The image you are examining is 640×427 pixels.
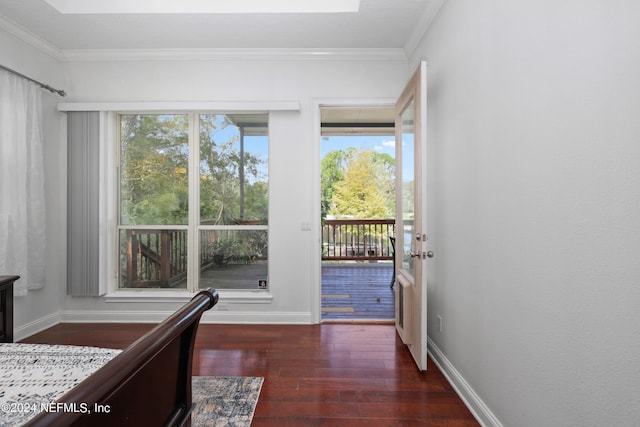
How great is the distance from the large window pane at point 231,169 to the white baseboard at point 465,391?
6.77 ft

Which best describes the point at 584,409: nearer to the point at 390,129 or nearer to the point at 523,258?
the point at 523,258

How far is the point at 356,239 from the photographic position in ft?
23.3

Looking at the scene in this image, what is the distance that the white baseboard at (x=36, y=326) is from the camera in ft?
9.62

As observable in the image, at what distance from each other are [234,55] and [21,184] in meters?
2.27

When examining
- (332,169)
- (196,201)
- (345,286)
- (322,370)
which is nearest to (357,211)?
(332,169)

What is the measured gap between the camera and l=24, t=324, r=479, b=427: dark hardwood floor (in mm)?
1903

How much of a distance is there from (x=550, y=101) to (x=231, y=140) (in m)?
2.90

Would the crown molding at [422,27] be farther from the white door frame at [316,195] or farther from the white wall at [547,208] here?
the white door frame at [316,195]

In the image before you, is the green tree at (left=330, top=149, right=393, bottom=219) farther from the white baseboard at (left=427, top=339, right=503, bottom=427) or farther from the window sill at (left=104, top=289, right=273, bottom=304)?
the white baseboard at (left=427, top=339, right=503, bottom=427)

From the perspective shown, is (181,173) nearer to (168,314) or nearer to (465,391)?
(168,314)

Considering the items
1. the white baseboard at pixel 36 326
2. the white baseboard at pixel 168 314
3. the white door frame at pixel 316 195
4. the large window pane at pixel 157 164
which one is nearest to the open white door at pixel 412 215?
the white door frame at pixel 316 195

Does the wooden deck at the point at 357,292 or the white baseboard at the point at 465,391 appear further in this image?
the wooden deck at the point at 357,292

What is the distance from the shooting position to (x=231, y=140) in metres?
3.49

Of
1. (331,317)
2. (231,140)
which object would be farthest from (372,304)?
(231,140)
